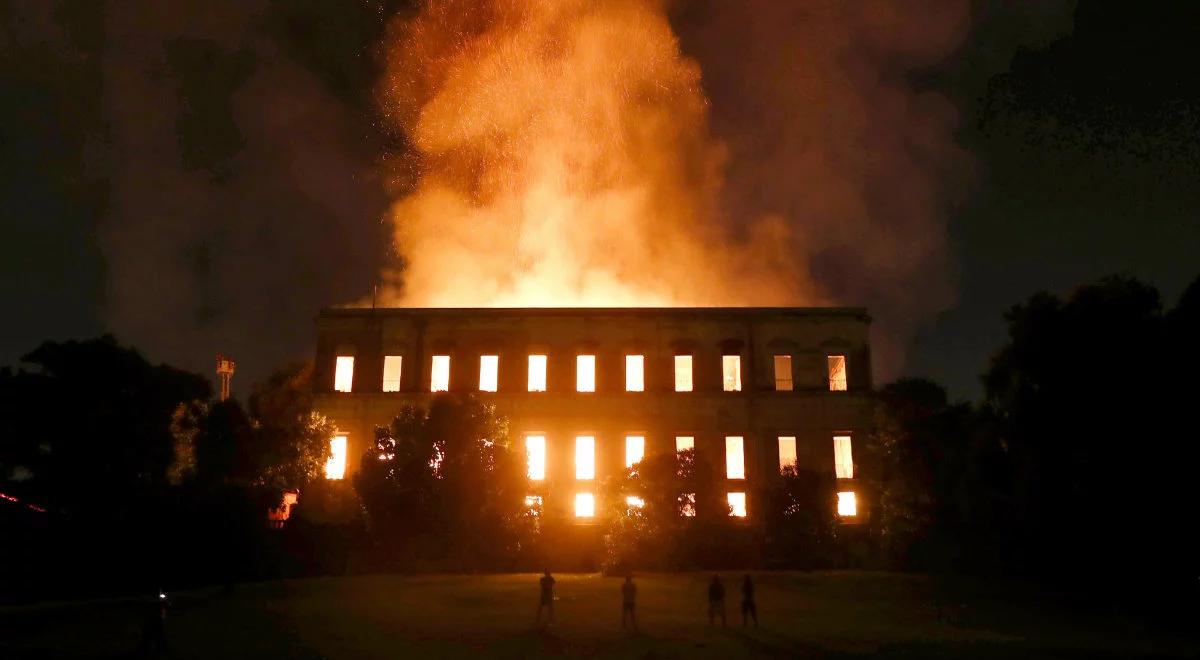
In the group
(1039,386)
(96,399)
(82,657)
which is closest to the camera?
(82,657)

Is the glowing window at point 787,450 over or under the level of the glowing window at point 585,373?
under

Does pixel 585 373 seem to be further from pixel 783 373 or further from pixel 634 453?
pixel 783 373

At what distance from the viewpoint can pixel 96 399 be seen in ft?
120

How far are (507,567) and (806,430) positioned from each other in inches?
681

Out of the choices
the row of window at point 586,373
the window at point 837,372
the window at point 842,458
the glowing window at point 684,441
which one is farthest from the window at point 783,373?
the glowing window at point 684,441

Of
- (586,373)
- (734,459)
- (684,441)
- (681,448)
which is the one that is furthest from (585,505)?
(734,459)

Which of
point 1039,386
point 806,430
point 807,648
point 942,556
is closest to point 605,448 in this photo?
point 806,430

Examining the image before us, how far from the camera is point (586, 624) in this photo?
79.2ft

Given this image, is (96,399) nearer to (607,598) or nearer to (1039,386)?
(607,598)

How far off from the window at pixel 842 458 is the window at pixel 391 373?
22.6 meters

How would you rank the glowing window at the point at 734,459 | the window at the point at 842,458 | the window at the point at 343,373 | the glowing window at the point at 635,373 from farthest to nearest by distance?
the window at the point at 343,373, the glowing window at the point at 635,373, the glowing window at the point at 734,459, the window at the point at 842,458

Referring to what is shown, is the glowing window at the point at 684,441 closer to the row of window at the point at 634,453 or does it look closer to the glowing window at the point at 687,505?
the row of window at the point at 634,453

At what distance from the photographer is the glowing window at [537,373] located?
4912 centimetres

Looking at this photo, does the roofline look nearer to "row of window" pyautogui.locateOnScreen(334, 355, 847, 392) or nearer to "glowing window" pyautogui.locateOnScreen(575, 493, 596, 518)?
"row of window" pyautogui.locateOnScreen(334, 355, 847, 392)
